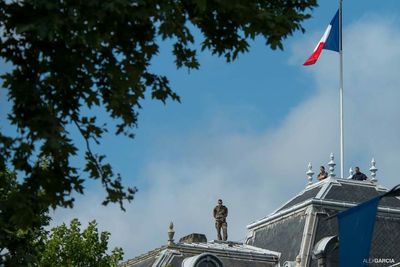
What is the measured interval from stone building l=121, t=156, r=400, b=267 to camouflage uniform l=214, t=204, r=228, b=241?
0.89 m

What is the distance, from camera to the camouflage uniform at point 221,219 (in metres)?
59.7

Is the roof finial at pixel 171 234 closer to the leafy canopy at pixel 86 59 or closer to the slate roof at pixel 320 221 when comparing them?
the slate roof at pixel 320 221

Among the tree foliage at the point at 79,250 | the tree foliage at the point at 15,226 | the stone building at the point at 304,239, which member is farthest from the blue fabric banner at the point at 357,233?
the stone building at the point at 304,239

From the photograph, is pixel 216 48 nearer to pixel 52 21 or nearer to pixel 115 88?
pixel 115 88

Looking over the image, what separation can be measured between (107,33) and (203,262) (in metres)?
38.5

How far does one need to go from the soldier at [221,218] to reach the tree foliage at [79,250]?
12148 millimetres

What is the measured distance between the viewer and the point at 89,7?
17.8 meters

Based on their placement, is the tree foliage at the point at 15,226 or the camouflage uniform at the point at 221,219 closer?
the tree foliage at the point at 15,226

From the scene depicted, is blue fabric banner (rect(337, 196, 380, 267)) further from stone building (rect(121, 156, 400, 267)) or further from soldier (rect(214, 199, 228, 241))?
soldier (rect(214, 199, 228, 241))

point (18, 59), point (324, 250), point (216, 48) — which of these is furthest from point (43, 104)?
point (324, 250)

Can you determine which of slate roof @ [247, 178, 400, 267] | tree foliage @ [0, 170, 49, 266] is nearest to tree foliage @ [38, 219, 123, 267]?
tree foliage @ [0, 170, 49, 266]

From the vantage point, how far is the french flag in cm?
6275

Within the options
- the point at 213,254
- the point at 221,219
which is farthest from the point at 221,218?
the point at 213,254

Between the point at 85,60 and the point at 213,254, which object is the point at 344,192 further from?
the point at 85,60
